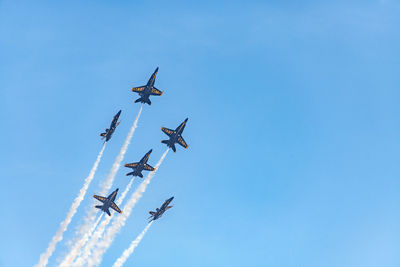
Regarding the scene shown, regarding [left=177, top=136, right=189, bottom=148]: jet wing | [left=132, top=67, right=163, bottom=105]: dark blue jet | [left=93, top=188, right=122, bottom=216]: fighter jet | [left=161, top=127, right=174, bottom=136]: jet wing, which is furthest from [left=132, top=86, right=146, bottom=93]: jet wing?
[left=93, top=188, right=122, bottom=216]: fighter jet

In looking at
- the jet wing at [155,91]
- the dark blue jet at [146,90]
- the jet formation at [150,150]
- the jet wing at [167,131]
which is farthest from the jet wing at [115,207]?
the jet wing at [155,91]

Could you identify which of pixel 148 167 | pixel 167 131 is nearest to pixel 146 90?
pixel 167 131

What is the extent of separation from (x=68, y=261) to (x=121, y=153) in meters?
36.9

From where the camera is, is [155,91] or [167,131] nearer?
[167,131]

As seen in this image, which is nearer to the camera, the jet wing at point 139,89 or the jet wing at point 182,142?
the jet wing at point 139,89

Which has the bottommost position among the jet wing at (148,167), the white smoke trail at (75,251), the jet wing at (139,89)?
the white smoke trail at (75,251)

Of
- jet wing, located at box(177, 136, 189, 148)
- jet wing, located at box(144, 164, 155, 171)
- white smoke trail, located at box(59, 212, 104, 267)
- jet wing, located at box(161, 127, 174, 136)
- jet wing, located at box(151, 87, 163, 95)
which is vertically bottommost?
white smoke trail, located at box(59, 212, 104, 267)

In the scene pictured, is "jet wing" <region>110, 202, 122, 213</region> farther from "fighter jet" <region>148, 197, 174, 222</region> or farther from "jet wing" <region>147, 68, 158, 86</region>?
"jet wing" <region>147, 68, 158, 86</region>

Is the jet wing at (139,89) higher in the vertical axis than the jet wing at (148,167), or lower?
higher

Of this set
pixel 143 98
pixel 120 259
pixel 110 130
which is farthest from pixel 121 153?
pixel 120 259

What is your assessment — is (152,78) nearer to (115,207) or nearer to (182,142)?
(182,142)

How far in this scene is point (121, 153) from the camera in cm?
15488

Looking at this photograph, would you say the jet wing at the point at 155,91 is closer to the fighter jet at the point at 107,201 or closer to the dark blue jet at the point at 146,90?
the dark blue jet at the point at 146,90

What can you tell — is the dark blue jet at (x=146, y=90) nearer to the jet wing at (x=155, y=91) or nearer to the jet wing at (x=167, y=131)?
the jet wing at (x=155, y=91)
